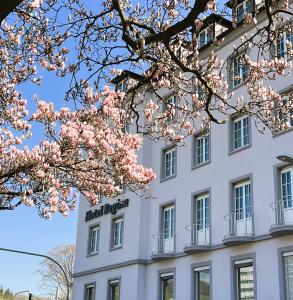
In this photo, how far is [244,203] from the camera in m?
22.5

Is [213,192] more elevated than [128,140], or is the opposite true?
[213,192]

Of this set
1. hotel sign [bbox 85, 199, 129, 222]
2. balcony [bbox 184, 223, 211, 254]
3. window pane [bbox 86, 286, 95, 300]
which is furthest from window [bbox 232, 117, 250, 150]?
window pane [bbox 86, 286, 95, 300]

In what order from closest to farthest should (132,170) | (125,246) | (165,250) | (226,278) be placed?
1. (132,170)
2. (226,278)
3. (165,250)
4. (125,246)

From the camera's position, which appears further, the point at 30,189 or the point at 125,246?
the point at 125,246

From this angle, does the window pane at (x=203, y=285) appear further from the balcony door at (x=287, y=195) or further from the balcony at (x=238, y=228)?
the balcony door at (x=287, y=195)

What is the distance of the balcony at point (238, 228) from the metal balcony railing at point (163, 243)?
4.07 meters

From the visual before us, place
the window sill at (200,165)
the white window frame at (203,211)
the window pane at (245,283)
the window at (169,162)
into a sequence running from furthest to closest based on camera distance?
1. the window at (169,162)
2. the window sill at (200,165)
3. the white window frame at (203,211)
4. the window pane at (245,283)

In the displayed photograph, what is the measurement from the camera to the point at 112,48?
9.06m

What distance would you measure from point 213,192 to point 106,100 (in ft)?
40.1

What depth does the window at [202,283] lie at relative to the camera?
23466mm

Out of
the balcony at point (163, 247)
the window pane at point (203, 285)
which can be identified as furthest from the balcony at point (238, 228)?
the balcony at point (163, 247)

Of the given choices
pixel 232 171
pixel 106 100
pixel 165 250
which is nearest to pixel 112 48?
pixel 106 100

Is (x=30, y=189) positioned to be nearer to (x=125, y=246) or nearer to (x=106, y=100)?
(x=106, y=100)

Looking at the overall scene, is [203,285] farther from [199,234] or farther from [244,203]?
[244,203]
